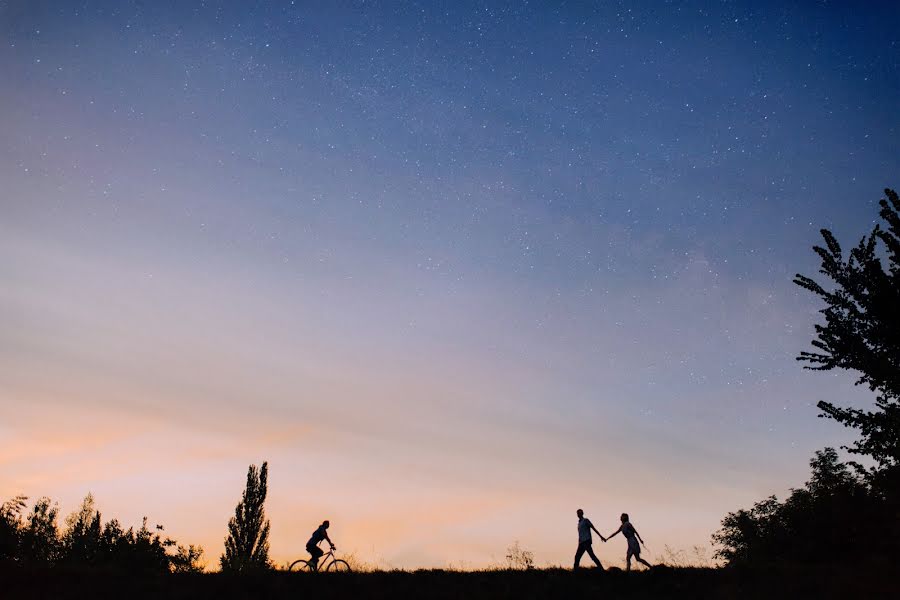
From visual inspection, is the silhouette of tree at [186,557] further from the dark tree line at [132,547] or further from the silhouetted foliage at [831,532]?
the silhouetted foliage at [831,532]

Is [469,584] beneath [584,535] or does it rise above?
beneath

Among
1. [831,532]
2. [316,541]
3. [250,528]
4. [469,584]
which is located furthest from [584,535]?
[250,528]

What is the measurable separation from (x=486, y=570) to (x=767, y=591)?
9.62m

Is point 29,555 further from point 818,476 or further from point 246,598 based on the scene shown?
point 818,476

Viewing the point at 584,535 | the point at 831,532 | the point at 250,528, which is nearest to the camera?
the point at 584,535

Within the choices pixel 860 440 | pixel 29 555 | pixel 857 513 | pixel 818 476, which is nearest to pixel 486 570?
pixel 860 440

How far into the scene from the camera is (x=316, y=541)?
22.5 meters

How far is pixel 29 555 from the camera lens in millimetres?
32250

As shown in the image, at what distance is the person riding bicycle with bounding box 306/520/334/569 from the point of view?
73.9 feet

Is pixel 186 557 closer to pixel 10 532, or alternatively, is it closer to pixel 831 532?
pixel 10 532

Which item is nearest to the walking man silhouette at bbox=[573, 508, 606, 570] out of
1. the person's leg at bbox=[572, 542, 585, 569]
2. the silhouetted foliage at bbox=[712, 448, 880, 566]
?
the person's leg at bbox=[572, 542, 585, 569]

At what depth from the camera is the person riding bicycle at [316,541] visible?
73.9 ft

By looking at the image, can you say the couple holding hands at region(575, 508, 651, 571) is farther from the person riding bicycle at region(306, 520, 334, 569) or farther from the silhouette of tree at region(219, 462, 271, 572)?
the silhouette of tree at region(219, 462, 271, 572)

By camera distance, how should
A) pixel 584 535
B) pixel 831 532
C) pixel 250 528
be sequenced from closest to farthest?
pixel 584 535, pixel 831 532, pixel 250 528
